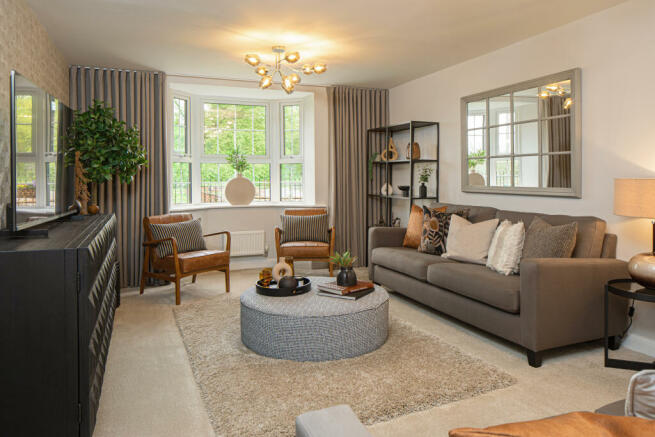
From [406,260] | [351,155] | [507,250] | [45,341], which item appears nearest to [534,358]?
[507,250]

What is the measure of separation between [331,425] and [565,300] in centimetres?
246

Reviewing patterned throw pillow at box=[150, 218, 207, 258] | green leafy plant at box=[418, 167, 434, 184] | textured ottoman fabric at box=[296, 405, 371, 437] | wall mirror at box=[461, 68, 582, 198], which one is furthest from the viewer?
green leafy plant at box=[418, 167, 434, 184]

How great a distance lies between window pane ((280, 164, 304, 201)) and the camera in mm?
6715

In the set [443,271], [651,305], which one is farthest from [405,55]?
[651,305]

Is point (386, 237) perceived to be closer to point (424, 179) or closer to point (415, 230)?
point (415, 230)

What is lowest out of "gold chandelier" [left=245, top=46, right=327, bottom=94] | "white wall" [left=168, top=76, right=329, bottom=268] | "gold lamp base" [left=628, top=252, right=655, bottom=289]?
"gold lamp base" [left=628, top=252, right=655, bottom=289]

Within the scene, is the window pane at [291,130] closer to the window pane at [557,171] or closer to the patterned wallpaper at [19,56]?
the patterned wallpaper at [19,56]

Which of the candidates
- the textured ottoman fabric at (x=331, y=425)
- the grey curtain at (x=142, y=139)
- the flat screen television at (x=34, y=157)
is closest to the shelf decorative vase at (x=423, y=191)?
the grey curtain at (x=142, y=139)

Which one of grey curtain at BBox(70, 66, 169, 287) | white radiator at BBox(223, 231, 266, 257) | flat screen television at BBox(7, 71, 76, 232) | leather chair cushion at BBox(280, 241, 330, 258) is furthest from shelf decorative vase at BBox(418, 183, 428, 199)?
flat screen television at BBox(7, 71, 76, 232)

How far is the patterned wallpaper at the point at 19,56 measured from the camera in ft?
8.70

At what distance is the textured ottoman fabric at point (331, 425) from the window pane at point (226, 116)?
230 inches

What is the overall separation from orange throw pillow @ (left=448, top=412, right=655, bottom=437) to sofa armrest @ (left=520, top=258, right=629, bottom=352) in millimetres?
2392

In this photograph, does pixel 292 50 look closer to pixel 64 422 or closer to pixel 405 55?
pixel 405 55

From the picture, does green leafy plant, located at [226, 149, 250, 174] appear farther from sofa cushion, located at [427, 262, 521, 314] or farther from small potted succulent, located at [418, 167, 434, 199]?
sofa cushion, located at [427, 262, 521, 314]
